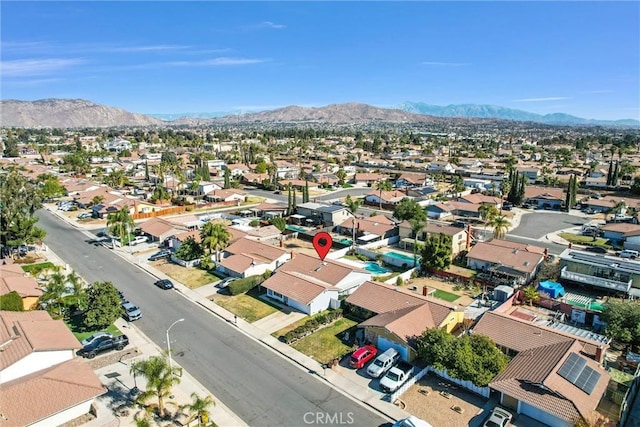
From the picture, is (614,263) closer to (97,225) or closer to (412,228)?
(412,228)

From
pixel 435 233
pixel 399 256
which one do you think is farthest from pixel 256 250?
pixel 435 233

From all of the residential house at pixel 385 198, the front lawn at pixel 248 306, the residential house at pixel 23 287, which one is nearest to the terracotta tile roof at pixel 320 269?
the front lawn at pixel 248 306

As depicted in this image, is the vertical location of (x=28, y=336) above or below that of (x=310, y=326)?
above

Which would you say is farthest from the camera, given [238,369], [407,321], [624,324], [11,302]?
[11,302]

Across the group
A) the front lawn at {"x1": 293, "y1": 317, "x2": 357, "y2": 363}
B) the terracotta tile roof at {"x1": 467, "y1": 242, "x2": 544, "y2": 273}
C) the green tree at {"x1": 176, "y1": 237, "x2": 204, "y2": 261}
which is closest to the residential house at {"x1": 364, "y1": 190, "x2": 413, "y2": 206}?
the terracotta tile roof at {"x1": 467, "y1": 242, "x2": 544, "y2": 273}

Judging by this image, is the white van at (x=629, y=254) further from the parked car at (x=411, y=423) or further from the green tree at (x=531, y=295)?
the parked car at (x=411, y=423)

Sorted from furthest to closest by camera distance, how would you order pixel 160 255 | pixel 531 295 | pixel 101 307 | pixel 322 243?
pixel 322 243, pixel 160 255, pixel 531 295, pixel 101 307

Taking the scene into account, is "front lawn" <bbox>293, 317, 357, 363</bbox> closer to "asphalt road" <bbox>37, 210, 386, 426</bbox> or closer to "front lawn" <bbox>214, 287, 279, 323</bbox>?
"asphalt road" <bbox>37, 210, 386, 426</bbox>

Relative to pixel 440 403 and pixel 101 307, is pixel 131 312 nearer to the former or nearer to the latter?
pixel 101 307
